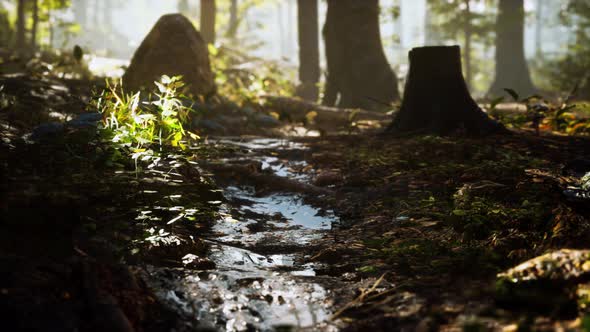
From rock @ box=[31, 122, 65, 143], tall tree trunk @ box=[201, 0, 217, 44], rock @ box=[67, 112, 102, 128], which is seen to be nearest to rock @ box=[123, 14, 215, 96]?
rock @ box=[67, 112, 102, 128]

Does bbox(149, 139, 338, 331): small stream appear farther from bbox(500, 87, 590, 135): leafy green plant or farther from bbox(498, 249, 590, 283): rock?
bbox(500, 87, 590, 135): leafy green plant

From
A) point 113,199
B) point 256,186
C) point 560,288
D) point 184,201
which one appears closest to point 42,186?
point 113,199

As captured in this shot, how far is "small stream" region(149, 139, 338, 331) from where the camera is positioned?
96.6 inches

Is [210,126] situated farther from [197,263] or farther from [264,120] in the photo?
[197,263]

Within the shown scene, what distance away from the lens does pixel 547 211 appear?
314cm

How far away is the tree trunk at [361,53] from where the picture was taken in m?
11.0

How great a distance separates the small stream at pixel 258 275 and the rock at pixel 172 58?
5.46 meters

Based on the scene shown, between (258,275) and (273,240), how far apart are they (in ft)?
2.45

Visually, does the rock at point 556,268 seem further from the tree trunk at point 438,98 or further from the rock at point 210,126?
the rock at point 210,126

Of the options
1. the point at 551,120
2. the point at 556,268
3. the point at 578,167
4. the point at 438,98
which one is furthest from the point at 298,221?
the point at 551,120

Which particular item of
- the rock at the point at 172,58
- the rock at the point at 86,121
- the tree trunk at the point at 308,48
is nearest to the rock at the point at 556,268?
the rock at the point at 86,121

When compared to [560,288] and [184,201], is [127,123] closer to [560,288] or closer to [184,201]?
[184,201]

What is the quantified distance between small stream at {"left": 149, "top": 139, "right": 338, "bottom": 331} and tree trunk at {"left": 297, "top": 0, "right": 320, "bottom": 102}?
36.0ft

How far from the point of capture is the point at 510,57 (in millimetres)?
22172
